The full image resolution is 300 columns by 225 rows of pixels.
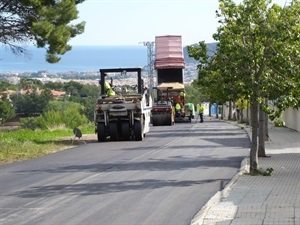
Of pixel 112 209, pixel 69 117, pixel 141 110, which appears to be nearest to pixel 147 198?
pixel 112 209

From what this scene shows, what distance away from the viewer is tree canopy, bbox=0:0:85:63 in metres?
28.2

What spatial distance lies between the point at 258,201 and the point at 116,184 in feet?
14.1

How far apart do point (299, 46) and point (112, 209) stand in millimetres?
7307

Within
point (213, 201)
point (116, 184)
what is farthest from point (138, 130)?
point (213, 201)

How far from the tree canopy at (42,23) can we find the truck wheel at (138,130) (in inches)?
170

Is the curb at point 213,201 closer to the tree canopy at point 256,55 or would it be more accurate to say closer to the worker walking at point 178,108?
the tree canopy at point 256,55

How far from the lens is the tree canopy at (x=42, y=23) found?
28.2 metres

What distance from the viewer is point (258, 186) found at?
51.6 feet

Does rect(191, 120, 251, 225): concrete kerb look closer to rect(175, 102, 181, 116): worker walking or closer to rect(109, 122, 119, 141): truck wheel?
rect(109, 122, 119, 141): truck wheel

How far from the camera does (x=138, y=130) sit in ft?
103

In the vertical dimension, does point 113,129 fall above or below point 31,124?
above

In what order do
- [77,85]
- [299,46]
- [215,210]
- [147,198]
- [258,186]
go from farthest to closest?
[77,85]
[299,46]
[258,186]
[147,198]
[215,210]

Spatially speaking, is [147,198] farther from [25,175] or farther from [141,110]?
[141,110]

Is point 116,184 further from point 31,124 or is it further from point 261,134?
point 31,124
